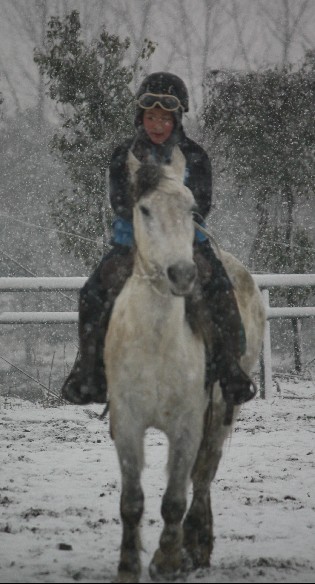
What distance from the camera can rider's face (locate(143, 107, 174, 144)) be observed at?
12.8 feet

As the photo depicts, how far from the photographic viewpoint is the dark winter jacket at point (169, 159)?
376cm

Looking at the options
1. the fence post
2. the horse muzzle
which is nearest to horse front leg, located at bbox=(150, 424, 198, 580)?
the horse muzzle

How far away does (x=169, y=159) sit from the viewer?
147 inches

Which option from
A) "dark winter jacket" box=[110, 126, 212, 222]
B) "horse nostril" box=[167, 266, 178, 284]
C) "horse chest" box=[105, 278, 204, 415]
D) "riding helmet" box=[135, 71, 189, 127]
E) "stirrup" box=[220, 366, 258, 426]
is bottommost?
"stirrup" box=[220, 366, 258, 426]

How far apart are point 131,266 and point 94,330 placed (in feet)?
1.60

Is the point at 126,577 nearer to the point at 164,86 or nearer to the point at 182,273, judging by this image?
the point at 182,273

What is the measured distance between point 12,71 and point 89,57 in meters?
14.0

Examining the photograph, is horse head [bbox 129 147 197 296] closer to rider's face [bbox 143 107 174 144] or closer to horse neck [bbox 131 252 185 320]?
horse neck [bbox 131 252 185 320]

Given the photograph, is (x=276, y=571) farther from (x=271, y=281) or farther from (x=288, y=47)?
(x=288, y=47)

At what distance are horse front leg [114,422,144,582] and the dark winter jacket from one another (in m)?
1.33

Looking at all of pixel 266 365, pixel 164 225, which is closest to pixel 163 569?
pixel 164 225

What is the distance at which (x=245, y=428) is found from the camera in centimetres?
741

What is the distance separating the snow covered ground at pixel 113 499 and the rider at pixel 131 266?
2.92ft

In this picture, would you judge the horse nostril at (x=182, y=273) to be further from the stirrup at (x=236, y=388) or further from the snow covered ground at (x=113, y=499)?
the snow covered ground at (x=113, y=499)
